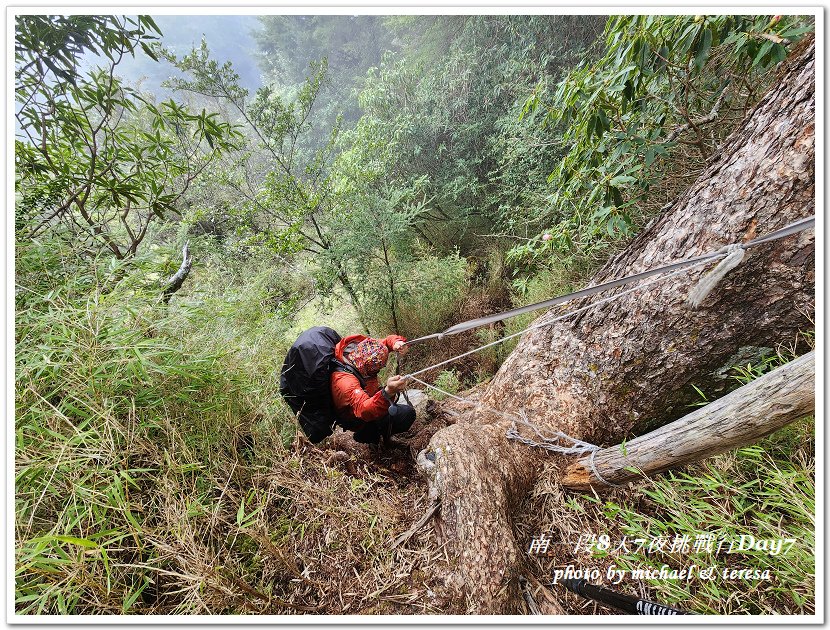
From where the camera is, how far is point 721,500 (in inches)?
44.0

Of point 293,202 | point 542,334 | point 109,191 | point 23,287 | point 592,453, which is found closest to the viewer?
point 23,287

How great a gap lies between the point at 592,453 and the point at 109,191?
9.60 feet

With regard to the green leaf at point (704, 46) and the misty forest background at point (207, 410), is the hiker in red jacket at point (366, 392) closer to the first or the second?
the misty forest background at point (207, 410)

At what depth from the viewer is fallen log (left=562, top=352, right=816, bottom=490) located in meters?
0.95

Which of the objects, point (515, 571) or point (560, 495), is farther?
point (560, 495)

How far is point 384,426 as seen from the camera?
6.72 ft

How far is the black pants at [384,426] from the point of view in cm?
199

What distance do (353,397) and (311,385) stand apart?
26cm

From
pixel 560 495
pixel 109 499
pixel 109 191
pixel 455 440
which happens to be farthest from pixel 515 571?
pixel 109 191

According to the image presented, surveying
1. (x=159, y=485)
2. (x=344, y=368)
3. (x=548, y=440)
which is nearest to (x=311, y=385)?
(x=344, y=368)

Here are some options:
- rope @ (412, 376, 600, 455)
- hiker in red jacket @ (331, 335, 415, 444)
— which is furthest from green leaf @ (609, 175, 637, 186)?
hiker in red jacket @ (331, 335, 415, 444)

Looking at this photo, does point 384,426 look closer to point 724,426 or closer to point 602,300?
point 602,300

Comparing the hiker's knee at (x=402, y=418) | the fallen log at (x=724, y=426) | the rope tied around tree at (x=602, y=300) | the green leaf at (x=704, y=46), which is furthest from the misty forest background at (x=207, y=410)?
the hiker's knee at (x=402, y=418)
